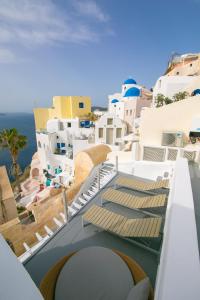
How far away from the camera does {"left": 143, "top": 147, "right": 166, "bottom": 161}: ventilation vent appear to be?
1044cm

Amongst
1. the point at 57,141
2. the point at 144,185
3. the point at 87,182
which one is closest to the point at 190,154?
the point at 144,185

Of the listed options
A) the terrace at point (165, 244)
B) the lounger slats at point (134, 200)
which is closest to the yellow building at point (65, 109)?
the terrace at point (165, 244)

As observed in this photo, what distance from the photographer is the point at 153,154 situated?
10594mm

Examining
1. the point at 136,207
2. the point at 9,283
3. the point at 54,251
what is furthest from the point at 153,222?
the point at 9,283

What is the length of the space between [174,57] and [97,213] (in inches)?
1868

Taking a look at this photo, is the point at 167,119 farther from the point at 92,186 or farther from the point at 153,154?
the point at 92,186

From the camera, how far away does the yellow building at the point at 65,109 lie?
30844mm

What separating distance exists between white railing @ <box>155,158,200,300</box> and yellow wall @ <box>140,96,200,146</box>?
29.0 ft

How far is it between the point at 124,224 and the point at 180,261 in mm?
2758

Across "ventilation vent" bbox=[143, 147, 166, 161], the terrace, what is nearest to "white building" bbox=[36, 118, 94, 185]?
"ventilation vent" bbox=[143, 147, 166, 161]

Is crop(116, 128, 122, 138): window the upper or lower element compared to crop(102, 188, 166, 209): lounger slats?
upper

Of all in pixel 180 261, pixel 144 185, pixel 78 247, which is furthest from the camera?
pixel 144 185

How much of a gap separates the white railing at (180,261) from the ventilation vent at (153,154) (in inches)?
316

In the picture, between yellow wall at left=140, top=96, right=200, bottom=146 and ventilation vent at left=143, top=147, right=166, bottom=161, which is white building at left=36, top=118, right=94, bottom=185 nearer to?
yellow wall at left=140, top=96, right=200, bottom=146
